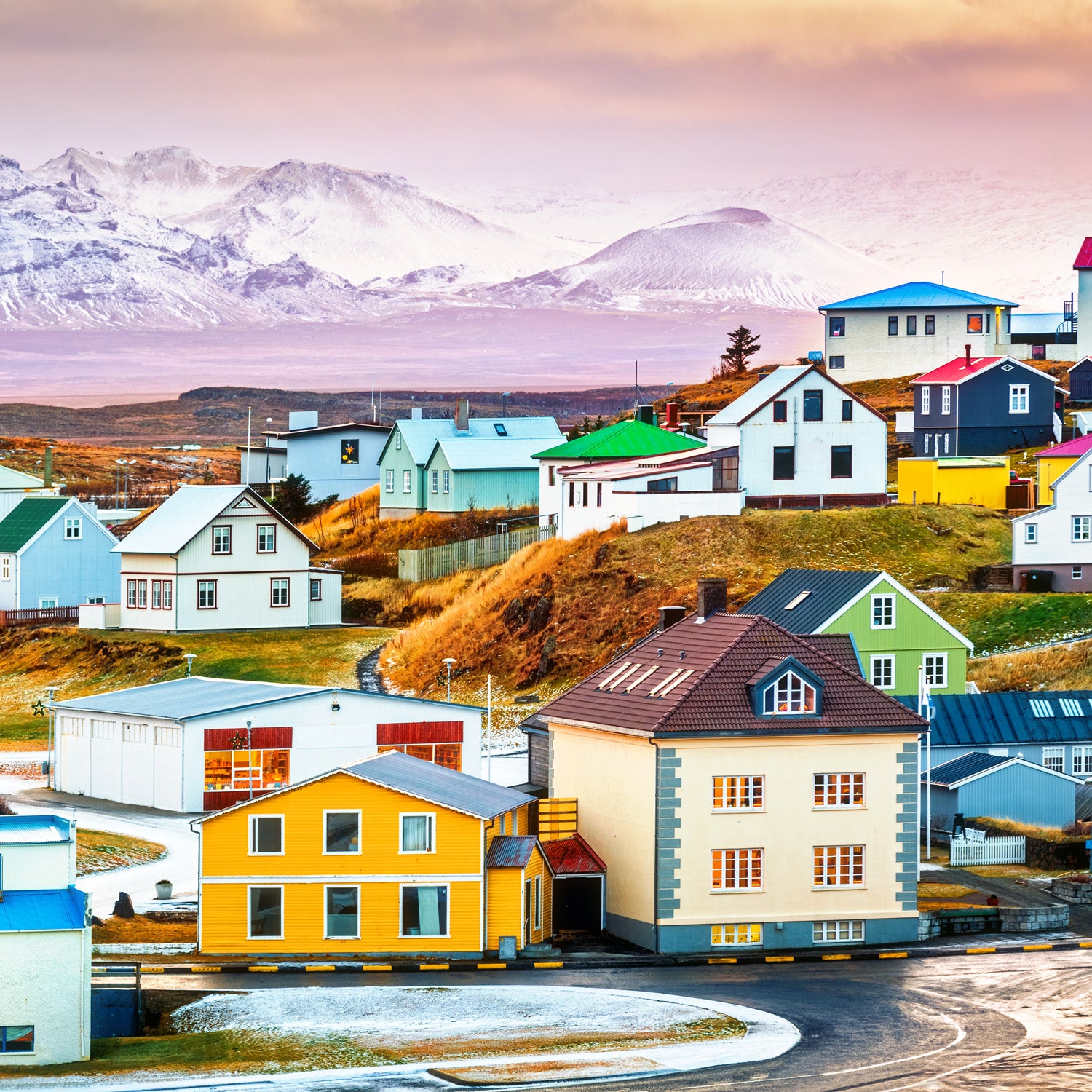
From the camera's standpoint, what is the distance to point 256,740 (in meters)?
61.8

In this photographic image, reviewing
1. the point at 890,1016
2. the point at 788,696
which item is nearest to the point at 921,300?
the point at 788,696

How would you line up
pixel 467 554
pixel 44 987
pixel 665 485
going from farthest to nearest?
pixel 467 554
pixel 665 485
pixel 44 987

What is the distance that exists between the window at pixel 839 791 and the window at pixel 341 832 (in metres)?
10.4

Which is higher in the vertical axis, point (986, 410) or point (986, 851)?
point (986, 410)

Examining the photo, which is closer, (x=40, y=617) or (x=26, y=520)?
(x=40, y=617)

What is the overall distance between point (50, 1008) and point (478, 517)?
74.7m

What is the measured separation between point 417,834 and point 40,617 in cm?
5911

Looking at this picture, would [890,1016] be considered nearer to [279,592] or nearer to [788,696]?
[788,696]

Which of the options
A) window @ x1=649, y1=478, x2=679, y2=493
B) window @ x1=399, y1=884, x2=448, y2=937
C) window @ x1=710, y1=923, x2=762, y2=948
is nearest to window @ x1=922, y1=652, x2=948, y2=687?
window @ x1=710, y1=923, x2=762, y2=948

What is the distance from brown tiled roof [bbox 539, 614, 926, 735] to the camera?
46.8 metres

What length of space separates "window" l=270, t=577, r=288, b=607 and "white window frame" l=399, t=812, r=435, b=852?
163 feet

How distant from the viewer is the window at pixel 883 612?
210 feet

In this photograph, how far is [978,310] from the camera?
135 m

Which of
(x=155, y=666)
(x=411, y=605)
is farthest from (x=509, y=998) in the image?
(x=411, y=605)
